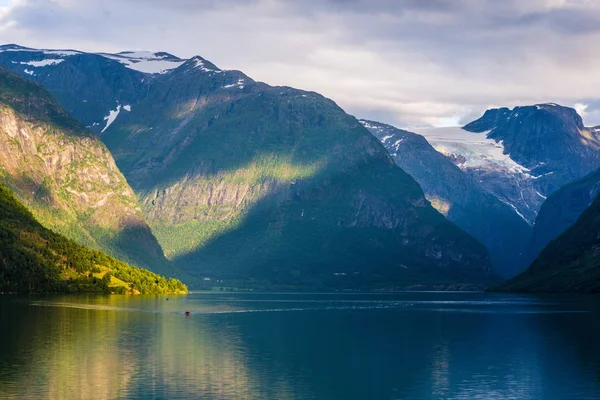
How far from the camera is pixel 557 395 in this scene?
340 feet

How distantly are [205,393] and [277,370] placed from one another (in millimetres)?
20441

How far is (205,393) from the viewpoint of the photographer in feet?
330

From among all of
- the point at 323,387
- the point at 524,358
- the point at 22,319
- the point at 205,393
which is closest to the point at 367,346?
the point at 524,358

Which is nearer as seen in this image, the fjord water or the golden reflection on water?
the golden reflection on water

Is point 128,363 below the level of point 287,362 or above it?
above

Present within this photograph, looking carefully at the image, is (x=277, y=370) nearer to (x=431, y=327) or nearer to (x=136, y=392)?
(x=136, y=392)

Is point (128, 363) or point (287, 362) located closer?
point (128, 363)

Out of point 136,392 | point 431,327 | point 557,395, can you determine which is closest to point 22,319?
point 431,327

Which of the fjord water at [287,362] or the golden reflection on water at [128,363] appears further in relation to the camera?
the fjord water at [287,362]

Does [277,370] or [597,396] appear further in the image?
[277,370]

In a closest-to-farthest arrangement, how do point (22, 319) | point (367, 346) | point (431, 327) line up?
point (367, 346)
point (22, 319)
point (431, 327)

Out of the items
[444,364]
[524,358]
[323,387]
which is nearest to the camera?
[323,387]

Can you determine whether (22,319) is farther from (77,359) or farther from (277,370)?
(277,370)

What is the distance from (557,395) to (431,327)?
93.4m
